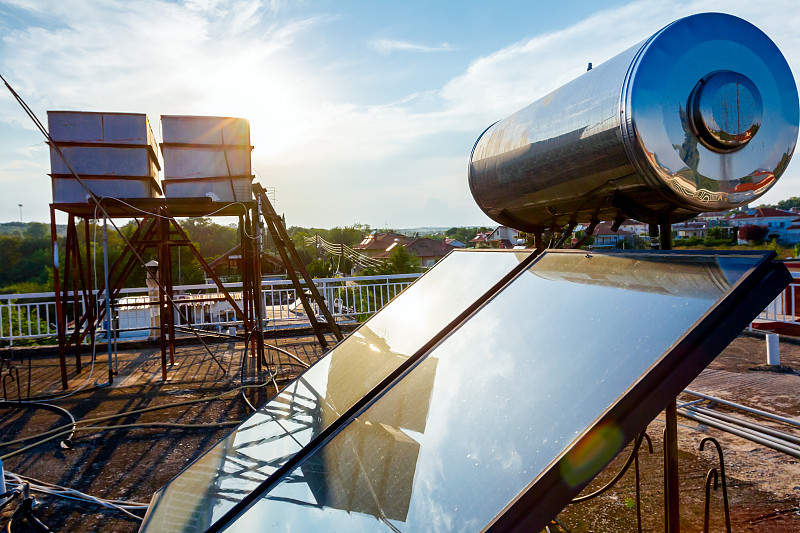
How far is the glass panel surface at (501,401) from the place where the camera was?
895 millimetres

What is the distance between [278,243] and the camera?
5.63 m

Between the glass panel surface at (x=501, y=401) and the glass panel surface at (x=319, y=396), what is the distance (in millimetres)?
153

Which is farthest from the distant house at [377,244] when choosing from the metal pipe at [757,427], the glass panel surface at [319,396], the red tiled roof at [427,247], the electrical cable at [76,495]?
the glass panel surface at [319,396]

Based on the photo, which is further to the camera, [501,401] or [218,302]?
[218,302]

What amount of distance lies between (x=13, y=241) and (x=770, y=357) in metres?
69.5

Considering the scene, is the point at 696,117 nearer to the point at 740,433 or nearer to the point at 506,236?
the point at 506,236

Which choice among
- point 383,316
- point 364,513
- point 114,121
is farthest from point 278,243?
point 364,513

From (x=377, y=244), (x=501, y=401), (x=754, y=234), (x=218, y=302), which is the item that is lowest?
(x=218, y=302)

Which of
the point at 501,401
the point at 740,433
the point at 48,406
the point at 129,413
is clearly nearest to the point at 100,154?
the point at 48,406

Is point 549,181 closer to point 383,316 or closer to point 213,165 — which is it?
point 383,316

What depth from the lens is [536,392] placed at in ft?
3.37

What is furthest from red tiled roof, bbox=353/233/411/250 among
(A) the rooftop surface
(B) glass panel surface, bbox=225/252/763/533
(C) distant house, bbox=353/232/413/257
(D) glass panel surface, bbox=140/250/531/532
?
(B) glass panel surface, bbox=225/252/763/533

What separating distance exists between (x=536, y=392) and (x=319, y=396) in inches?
46.1

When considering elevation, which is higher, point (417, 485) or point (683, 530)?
point (417, 485)
